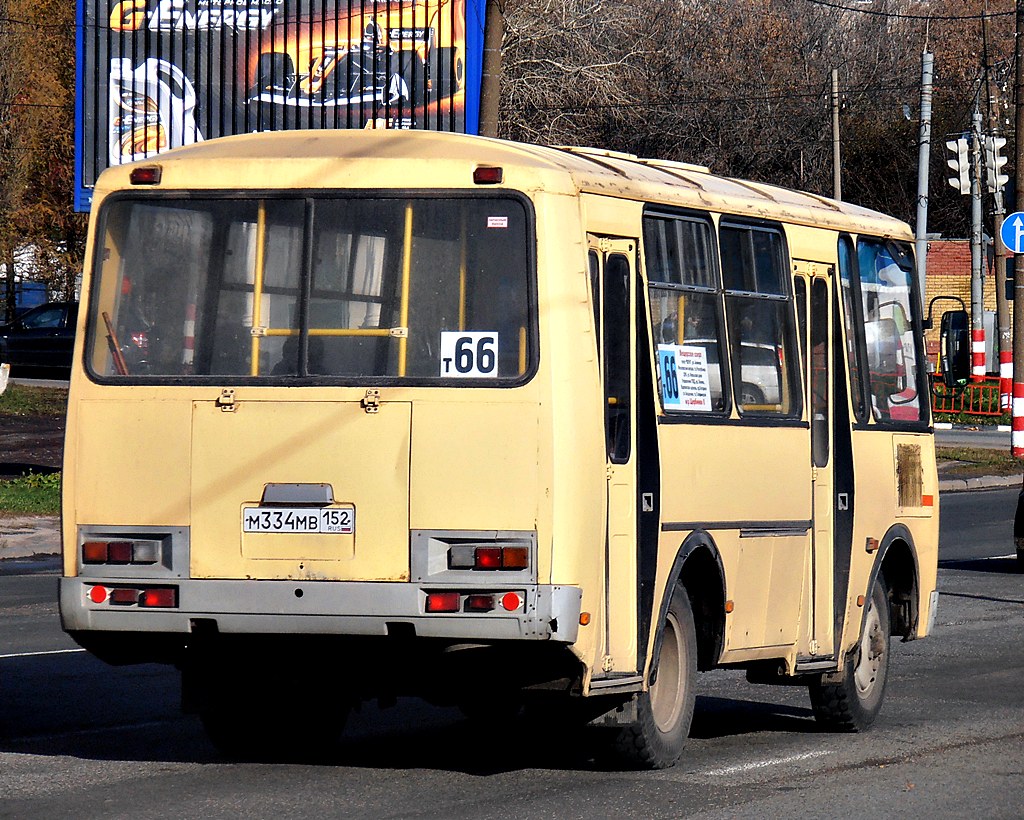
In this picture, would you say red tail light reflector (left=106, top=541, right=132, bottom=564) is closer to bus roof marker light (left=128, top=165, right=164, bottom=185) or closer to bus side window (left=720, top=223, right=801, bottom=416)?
bus roof marker light (left=128, top=165, right=164, bottom=185)

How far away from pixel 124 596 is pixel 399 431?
1.27 meters

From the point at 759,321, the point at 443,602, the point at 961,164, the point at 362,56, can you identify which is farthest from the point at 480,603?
the point at 961,164

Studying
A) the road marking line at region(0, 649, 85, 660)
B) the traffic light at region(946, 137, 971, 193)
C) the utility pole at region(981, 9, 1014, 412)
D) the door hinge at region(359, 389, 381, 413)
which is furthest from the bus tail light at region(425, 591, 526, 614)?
the traffic light at region(946, 137, 971, 193)

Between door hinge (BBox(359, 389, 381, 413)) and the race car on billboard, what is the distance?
17.7 meters

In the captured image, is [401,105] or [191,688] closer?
[191,688]

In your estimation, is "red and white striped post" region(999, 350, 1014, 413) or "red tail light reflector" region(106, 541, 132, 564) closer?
"red tail light reflector" region(106, 541, 132, 564)

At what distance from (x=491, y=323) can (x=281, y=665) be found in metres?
1.61

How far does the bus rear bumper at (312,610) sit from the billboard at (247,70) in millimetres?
17775

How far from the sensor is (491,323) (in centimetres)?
741

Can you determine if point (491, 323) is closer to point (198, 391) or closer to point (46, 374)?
point (198, 391)

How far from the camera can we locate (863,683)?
9.85m

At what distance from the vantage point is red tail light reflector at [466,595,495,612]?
23.4 feet

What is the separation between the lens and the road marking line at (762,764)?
26.9ft

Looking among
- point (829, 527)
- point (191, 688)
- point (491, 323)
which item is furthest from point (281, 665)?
point (829, 527)
